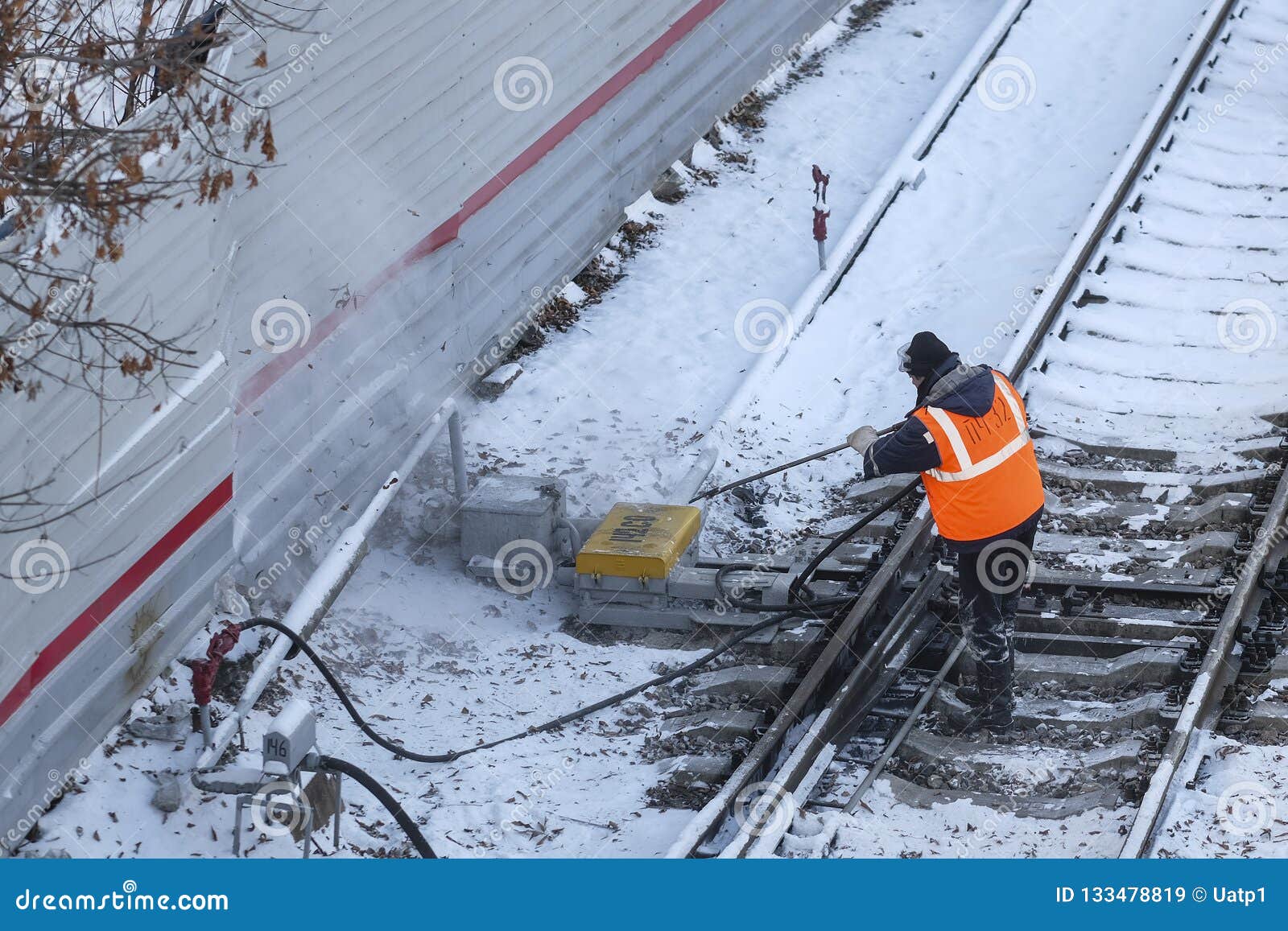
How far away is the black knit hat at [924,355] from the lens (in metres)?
7.84

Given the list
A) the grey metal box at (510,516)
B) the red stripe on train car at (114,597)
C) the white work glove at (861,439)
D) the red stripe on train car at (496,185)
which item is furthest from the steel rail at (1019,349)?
the red stripe on train car at (496,185)

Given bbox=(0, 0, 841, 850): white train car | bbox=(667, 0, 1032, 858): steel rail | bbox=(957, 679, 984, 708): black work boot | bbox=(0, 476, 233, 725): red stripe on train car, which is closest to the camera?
bbox=(0, 476, 233, 725): red stripe on train car

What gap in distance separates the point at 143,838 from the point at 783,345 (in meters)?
6.16

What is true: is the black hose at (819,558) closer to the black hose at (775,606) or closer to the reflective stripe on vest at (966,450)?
the black hose at (775,606)

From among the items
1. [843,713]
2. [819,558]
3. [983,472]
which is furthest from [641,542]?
[983,472]

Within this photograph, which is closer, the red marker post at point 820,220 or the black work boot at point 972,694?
the black work boot at point 972,694

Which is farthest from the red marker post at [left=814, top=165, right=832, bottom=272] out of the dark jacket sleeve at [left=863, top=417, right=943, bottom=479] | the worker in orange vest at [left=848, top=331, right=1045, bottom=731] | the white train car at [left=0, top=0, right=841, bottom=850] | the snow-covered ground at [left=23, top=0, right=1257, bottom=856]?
the dark jacket sleeve at [left=863, top=417, right=943, bottom=479]

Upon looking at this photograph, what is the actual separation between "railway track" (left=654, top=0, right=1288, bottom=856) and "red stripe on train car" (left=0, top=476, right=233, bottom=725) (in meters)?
2.84

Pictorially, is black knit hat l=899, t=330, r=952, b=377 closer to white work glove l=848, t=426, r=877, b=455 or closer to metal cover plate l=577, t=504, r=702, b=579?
white work glove l=848, t=426, r=877, b=455

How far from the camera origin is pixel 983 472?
25.5 feet

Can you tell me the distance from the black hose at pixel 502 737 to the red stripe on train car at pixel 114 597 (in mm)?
528

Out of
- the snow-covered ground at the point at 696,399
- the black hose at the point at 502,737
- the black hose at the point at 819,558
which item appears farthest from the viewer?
the black hose at the point at 819,558

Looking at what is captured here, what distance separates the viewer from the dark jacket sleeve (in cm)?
773

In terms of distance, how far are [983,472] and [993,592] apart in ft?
2.10
